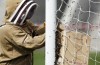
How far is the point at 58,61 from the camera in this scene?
3986 millimetres

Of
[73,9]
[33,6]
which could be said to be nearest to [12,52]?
[33,6]

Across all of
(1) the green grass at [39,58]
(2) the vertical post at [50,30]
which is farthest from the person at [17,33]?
(1) the green grass at [39,58]

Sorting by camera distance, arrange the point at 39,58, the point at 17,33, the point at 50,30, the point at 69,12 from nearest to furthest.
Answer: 1. the point at 50,30
2. the point at 69,12
3. the point at 17,33
4. the point at 39,58

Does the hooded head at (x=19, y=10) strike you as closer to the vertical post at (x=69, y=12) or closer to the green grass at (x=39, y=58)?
the vertical post at (x=69, y=12)

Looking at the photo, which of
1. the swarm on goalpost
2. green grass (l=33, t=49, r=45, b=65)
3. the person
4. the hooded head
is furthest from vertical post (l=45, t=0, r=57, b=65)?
green grass (l=33, t=49, r=45, b=65)

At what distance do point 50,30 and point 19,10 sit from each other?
21.0 inches

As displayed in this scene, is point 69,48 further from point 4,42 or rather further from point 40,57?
point 40,57

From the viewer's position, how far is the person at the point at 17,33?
4297mm

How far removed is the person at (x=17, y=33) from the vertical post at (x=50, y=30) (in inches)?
11.4

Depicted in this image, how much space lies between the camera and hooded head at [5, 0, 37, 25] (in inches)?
171

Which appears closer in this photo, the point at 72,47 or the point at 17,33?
the point at 72,47

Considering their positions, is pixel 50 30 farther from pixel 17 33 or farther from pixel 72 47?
pixel 17 33

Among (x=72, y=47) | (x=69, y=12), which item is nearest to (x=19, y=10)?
(x=69, y=12)

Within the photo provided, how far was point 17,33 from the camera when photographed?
4.29 meters
